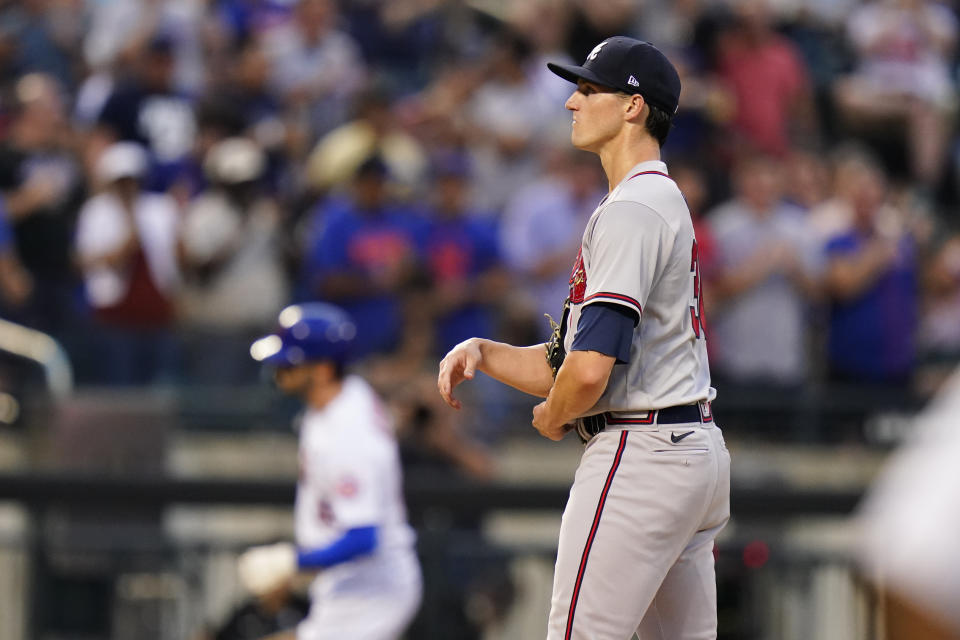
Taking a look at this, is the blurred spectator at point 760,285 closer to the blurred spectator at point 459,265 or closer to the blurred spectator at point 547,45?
the blurred spectator at point 459,265

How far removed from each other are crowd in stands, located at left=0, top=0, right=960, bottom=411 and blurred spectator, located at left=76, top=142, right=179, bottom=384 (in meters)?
0.02

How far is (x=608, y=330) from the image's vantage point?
4.20 metres

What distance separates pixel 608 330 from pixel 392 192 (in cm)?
615

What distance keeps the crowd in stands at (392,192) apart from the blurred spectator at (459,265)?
0.02 metres

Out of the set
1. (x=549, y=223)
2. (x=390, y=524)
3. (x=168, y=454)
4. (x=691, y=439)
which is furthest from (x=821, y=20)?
(x=691, y=439)

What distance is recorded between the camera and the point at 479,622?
26.3 feet

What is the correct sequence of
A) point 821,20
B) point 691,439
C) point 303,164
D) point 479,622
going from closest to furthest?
point 691,439
point 479,622
point 303,164
point 821,20

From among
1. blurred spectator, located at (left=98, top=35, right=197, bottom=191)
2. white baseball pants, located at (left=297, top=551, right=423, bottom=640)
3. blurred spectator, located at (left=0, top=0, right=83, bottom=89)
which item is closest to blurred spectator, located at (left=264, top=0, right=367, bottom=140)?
blurred spectator, located at (left=98, top=35, right=197, bottom=191)

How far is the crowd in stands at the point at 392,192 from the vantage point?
32.9ft

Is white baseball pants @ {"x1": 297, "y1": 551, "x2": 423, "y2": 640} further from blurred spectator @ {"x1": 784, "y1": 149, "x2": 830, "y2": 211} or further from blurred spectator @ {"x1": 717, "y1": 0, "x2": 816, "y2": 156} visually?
blurred spectator @ {"x1": 717, "y1": 0, "x2": 816, "y2": 156}

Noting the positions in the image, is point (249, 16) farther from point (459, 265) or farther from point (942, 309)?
point (942, 309)

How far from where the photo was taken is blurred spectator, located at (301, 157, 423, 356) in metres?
9.87

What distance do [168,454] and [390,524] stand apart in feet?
9.96

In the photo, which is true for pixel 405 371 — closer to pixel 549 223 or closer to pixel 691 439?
pixel 549 223
